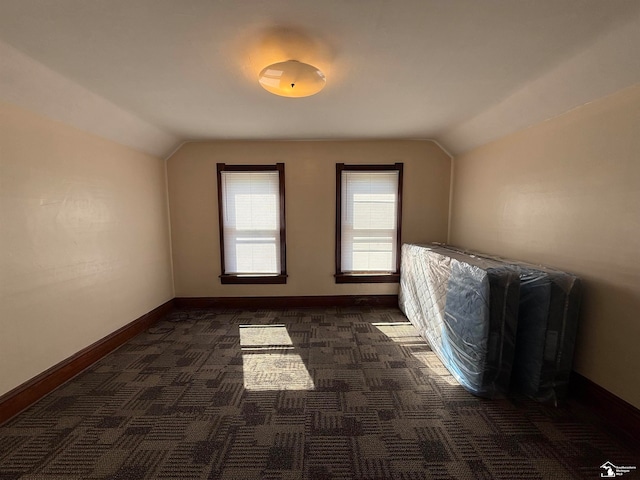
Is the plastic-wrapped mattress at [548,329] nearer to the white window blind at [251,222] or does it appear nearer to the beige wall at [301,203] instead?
the beige wall at [301,203]

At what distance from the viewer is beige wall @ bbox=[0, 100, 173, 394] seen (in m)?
1.67

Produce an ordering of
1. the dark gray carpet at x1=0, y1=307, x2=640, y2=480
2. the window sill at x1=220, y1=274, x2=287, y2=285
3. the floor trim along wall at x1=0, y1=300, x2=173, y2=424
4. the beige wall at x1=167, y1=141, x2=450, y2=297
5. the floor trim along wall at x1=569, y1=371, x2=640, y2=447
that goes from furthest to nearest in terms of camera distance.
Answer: the window sill at x1=220, y1=274, x2=287, y2=285 < the beige wall at x1=167, y1=141, x2=450, y2=297 < the floor trim along wall at x1=0, y1=300, x2=173, y2=424 < the floor trim along wall at x1=569, y1=371, x2=640, y2=447 < the dark gray carpet at x1=0, y1=307, x2=640, y2=480

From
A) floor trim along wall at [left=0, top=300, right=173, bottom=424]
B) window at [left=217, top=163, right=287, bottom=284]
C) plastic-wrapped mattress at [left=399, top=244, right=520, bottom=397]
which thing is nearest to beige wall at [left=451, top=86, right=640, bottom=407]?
plastic-wrapped mattress at [left=399, top=244, right=520, bottom=397]

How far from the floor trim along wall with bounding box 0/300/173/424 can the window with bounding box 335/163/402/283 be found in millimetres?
2479

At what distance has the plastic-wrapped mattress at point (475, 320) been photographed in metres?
1.71

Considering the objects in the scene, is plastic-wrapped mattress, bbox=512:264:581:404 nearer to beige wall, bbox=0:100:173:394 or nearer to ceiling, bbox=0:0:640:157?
ceiling, bbox=0:0:640:157

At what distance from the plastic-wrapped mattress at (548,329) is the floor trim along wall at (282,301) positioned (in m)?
1.85

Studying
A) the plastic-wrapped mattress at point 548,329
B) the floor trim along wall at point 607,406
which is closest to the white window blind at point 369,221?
the plastic-wrapped mattress at point 548,329

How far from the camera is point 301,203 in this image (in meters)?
3.41

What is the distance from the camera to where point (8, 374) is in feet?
5.35

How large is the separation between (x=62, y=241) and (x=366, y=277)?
10.3ft

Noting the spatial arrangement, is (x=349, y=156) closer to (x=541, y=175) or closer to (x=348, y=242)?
(x=348, y=242)

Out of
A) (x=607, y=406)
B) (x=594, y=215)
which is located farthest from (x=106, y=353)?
(x=594, y=215)

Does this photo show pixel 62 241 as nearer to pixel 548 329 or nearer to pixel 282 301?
pixel 282 301
